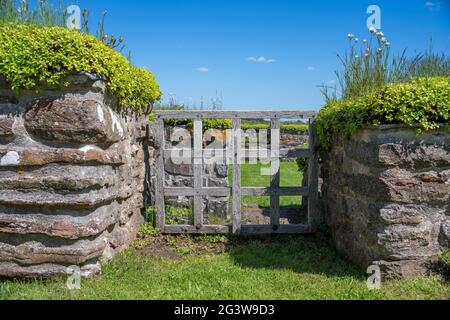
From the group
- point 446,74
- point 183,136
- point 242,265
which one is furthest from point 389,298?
point 183,136

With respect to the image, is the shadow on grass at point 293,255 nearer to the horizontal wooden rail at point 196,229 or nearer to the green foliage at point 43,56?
the horizontal wooden rail at point 196,229

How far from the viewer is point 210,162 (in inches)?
242

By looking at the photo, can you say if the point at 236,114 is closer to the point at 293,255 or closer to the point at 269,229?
Answer: the point at 269,229

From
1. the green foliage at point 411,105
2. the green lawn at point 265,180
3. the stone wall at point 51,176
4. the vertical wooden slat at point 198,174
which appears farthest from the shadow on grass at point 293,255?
the green lawn at point 265,180

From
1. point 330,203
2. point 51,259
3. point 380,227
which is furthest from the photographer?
point 330,203

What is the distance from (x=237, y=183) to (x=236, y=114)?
2.93 feet

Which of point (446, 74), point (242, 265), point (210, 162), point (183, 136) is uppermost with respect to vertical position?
point (446, 74)

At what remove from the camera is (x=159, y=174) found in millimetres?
5465

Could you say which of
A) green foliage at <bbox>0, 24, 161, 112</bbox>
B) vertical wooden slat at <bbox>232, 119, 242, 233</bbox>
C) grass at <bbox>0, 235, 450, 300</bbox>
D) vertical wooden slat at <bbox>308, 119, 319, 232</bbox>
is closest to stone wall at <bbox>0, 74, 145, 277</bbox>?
green foliage at <bbox>0, 24, 161, 112</bbox>

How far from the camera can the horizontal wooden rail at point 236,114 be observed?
536cm

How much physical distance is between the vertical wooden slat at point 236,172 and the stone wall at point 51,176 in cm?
211

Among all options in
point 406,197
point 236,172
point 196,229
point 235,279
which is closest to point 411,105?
point 406,197
